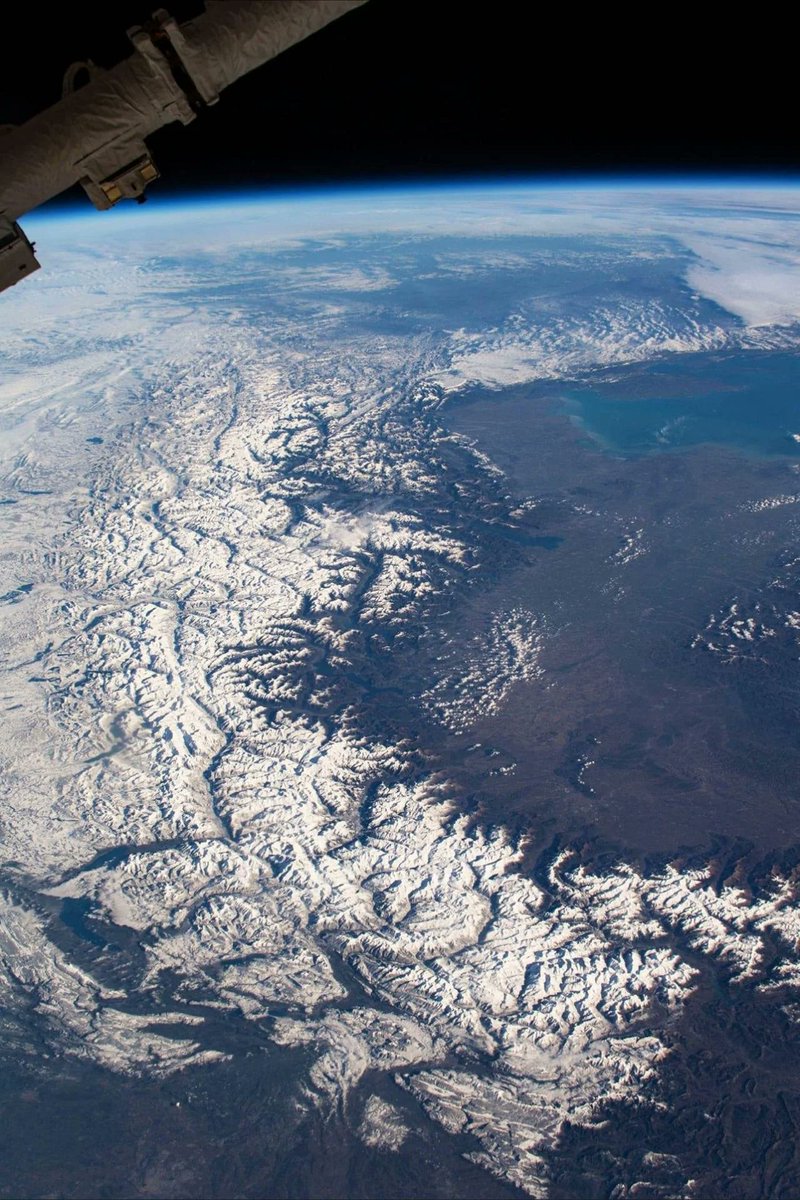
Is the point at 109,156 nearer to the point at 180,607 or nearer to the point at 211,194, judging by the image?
the point at 211,194

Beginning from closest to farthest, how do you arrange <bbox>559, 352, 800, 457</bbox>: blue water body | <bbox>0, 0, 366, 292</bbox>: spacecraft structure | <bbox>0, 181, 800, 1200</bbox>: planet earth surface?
<bbox>0, 0, 366, 292</bbox>: spacecraft structure < <bbox>0, 181, 800, 1200</bbox>: planet earth surface < <bbox>559, 352, 800, 457</bbox>: blue water body

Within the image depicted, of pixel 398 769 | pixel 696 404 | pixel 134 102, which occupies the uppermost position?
pixel 134 102

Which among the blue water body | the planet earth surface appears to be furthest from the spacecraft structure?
the blue water body

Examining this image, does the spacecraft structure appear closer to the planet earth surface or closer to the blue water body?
the planet earth surface

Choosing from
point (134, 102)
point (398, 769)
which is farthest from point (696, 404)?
point (134, 102)

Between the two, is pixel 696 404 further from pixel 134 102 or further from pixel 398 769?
pixel 134 102

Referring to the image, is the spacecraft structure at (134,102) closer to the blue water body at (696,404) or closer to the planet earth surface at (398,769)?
the planet earth surface at (398,769)

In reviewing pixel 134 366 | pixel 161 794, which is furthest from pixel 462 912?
pixel 134 366
